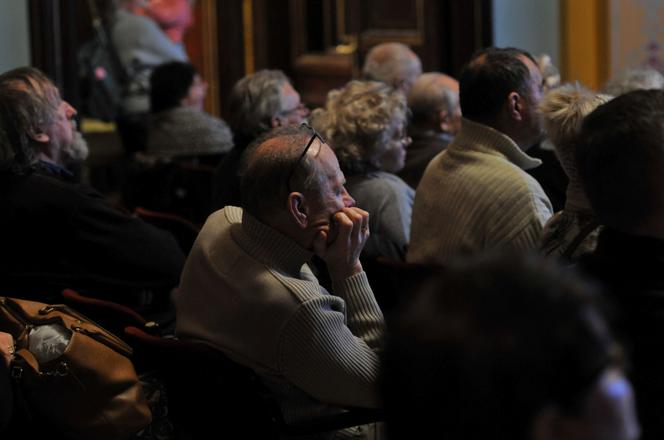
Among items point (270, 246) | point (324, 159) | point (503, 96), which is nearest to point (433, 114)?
point (503, 96)

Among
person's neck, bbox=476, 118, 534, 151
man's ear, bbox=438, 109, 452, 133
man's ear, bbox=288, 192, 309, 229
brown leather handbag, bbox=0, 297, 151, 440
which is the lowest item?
brown leather handbag, bbox=0, 297, 151, 440

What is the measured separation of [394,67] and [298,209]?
3.35 metres

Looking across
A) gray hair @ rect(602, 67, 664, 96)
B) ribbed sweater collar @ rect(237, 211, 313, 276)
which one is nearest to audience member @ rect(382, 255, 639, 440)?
ribbed sweater collar @ rect(237, 211, 313, 276)

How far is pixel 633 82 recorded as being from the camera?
4.41 meters

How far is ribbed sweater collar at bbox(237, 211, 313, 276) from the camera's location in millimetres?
2447

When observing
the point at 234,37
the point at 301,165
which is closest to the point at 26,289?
the point at 301,165

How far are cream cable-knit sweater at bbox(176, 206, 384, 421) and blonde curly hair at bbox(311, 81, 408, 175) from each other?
3.69 feet

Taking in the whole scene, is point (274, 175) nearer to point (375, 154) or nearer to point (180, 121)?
point (375, 154)

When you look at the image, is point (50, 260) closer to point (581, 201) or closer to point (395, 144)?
point (395, 144)

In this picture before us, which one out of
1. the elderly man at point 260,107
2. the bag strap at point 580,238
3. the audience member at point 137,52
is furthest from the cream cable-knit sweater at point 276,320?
the audience member at point 137,52

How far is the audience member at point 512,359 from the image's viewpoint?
1.14 meters

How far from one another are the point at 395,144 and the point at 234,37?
559cm

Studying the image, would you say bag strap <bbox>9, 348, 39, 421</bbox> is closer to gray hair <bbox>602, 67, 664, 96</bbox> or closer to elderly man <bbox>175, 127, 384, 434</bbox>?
elderly man <bbox>175, 127, 384, 434</bbox>

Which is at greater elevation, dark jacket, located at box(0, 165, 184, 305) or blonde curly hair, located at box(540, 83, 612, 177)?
blonde curly hair, located at box(540, 83, 612, 177)
